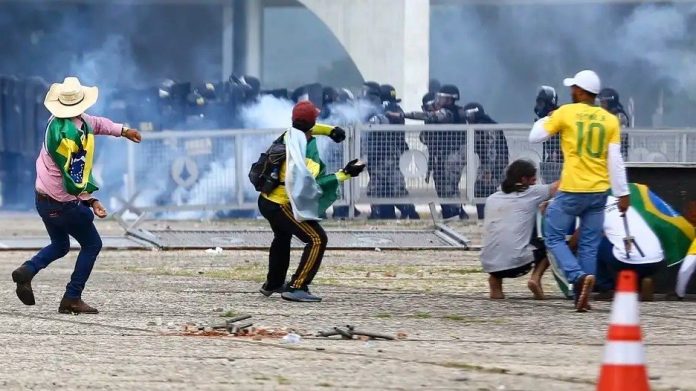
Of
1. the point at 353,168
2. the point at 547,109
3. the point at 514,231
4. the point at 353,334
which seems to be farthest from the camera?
the point at 547,109

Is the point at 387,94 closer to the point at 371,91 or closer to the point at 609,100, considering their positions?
the point at 371,91

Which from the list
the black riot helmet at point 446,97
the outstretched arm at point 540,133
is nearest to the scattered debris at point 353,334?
the outstretched arm at point 540,133

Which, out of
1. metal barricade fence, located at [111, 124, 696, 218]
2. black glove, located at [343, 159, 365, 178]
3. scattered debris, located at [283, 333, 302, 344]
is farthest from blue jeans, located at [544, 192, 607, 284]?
metal barricade fence, located at [111, 124, 696, 218]

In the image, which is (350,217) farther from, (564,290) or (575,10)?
(575,10)

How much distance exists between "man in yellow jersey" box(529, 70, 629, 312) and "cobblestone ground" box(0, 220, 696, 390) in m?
0.38

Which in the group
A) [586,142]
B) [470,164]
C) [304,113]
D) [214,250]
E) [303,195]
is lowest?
[214,250]

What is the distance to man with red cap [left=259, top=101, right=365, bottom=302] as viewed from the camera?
37.4 feet

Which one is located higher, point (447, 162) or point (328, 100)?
point (328, 100)

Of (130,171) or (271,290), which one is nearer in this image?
(271,290)

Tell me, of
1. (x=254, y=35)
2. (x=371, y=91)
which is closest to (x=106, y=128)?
(x=371, y=91)

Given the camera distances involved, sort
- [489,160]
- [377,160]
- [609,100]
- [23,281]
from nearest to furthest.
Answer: [23,281] → [489,160] → [377,160] → [609,100]

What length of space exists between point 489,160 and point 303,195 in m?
8.74

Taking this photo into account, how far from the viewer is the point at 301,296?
454 inches

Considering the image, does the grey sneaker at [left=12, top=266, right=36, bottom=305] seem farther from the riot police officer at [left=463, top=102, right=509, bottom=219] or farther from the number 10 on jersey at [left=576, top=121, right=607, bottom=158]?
the riot police officer at [left=463, top=102, right=509, bottom=219]
